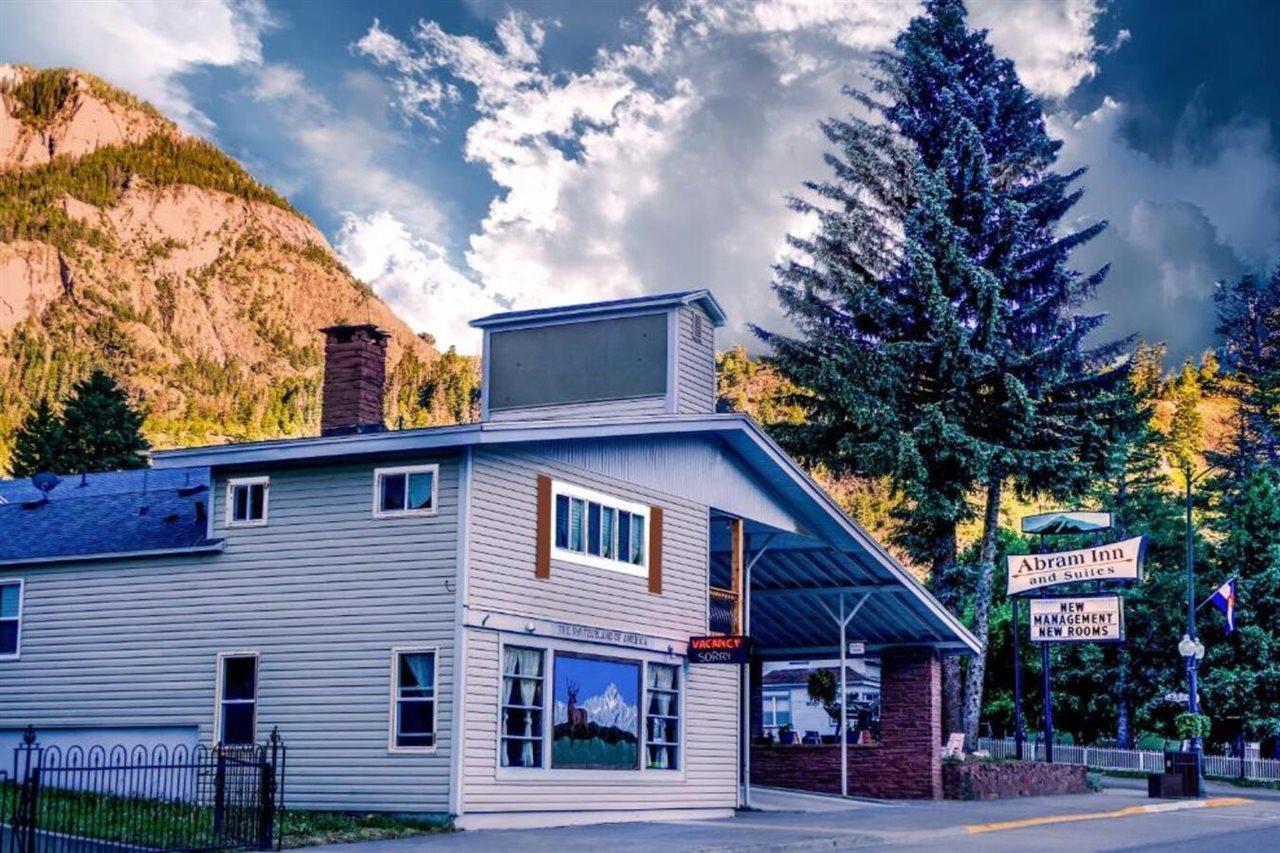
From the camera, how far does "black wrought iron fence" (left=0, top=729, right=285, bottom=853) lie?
→ 61.4 feet

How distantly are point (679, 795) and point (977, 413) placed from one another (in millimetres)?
24680

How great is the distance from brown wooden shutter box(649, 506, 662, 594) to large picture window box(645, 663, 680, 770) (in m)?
1.41

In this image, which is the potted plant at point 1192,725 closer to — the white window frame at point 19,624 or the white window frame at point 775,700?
the white window frame at point 775,700

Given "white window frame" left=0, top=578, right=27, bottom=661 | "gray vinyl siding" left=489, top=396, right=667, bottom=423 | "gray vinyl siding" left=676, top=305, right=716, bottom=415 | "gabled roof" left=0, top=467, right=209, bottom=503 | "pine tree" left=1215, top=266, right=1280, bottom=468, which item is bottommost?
"white window frame" left=0, top=578, right=27, bottom=661

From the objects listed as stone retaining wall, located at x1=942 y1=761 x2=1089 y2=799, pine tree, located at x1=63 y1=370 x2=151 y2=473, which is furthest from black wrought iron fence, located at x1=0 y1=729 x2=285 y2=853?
pine tree, located at x1=63 y1=370 x2=151 y2=473

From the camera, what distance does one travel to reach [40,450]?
257 feet

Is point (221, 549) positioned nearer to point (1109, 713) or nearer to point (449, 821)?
point (449, 821)

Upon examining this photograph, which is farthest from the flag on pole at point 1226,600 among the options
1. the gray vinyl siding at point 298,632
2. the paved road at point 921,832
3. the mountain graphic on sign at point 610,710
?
the gray vinyl siding at point 298,632

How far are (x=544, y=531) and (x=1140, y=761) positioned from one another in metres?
36.2

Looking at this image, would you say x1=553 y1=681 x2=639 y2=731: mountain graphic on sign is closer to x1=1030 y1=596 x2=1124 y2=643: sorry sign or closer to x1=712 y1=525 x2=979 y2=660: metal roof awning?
x1=712 y1=525 x2=979 y2=660: metal roof awning

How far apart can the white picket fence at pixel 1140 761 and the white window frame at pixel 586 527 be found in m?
29.8

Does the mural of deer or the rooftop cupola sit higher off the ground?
the rooftop cupola

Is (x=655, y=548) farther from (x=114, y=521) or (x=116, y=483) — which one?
(x=116, y=483)

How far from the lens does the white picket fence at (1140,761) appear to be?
53.9m
